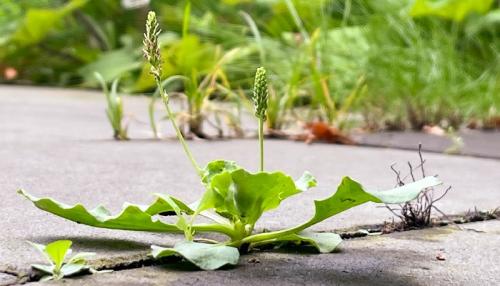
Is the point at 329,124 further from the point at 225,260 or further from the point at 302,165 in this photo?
the point at 225,260

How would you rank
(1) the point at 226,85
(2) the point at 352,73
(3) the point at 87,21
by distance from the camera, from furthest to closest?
1. (3) the point at 87,21
2. (2) the point at 352,73
3. (1) the point at 226,85

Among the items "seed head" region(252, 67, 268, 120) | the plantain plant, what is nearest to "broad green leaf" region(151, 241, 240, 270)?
the plantain plant

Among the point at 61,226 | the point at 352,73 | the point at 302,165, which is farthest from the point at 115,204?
the point at 352,73

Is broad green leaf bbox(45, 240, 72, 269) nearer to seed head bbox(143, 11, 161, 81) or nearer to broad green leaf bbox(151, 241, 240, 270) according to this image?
broad green leaf bbox(151, 241, 240, 270)

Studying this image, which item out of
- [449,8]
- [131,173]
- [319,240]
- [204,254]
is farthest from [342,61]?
[204,254]

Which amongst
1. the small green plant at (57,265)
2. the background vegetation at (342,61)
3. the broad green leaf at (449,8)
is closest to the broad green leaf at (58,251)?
the small green plant at (57,265)
